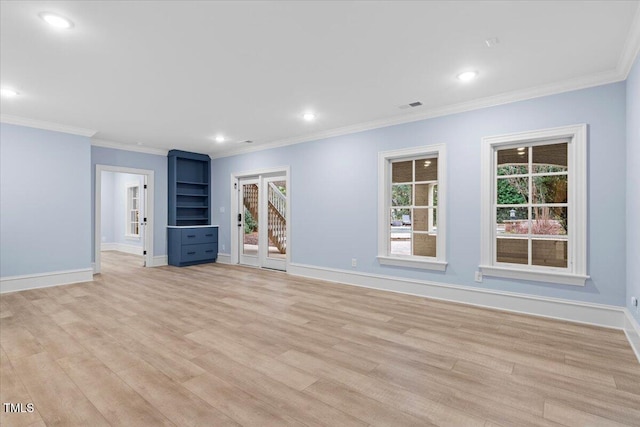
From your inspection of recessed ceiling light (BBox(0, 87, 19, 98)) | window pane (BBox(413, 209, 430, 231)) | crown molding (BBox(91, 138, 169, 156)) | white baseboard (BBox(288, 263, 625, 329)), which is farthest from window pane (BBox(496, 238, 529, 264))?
crown molding (BBox(91, 138, 169, 156))

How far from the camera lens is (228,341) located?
9.35 ft

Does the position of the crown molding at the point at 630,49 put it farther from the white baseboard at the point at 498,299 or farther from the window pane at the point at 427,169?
the white baseboard at the point at 498,299

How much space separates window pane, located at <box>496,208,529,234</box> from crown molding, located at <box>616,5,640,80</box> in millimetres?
1592

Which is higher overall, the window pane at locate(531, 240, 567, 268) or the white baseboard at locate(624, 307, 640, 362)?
the window pane at locate(531, 240, 567, 268)

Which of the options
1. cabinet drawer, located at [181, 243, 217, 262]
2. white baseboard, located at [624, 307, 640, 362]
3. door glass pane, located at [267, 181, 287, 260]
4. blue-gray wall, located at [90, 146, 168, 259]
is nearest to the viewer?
white baseboard, located at [624, 307, 640, 362]

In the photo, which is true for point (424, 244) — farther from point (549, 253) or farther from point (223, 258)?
point (223, 258)

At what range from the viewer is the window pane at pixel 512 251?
378 centimetres

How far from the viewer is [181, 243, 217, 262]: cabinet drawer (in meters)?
7.03

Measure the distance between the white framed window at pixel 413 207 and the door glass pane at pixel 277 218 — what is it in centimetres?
241

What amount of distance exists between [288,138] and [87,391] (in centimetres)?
489

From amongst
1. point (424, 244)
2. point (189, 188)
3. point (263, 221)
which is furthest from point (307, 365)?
point (189, 188)

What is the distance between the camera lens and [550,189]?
365 cm

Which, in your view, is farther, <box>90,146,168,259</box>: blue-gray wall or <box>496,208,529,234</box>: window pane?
<box>90,146,168,259</box>: blue-gray wall

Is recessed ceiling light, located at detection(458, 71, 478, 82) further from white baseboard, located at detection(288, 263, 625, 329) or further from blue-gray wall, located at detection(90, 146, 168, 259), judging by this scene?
blue-gray wall, located at detection(90, 146, 168, 259)
